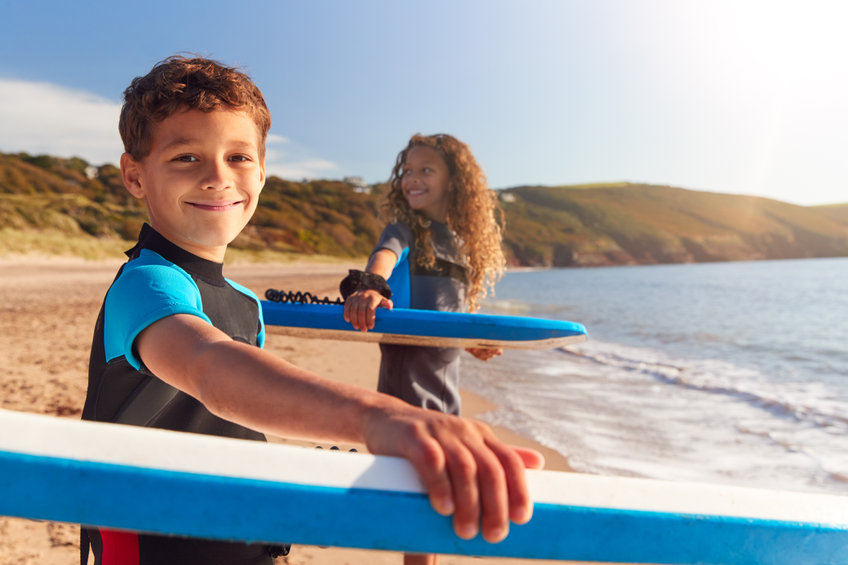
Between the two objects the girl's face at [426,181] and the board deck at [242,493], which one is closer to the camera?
the board deck at [242,493]

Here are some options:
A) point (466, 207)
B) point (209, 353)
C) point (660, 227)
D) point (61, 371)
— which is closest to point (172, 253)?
point (209, 353)

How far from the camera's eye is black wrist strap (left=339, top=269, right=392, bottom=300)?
2.38 m

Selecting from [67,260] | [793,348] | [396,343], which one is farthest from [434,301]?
[67,260]

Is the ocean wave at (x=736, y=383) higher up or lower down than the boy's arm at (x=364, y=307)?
lower down

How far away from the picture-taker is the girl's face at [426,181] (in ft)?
9.84

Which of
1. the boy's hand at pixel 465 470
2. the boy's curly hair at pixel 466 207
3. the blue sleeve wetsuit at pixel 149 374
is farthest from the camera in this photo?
the boy's curly hair at pixel 466 207

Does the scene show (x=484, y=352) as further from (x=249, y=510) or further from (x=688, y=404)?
(x=688, y=404)

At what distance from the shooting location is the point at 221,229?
50.4 inches

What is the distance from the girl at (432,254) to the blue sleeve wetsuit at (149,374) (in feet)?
3.76

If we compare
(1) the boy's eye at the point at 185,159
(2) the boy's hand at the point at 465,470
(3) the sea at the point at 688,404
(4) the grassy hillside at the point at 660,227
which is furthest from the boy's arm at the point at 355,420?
(4) the grassy hillside at the point at 660,227

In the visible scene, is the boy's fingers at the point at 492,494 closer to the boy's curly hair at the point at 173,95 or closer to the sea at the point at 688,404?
the boy's curly hair at the point at 173,95

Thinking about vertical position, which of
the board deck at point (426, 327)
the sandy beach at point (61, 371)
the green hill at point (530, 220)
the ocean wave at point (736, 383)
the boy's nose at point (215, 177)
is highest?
the green hill at point (530, 220)

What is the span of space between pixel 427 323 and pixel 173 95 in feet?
4.98

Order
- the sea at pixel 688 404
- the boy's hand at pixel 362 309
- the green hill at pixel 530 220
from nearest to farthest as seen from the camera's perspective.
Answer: the boy's hand at pixel 362 309
the sea at pixel 688 404
the green hill at pixel 530 220
